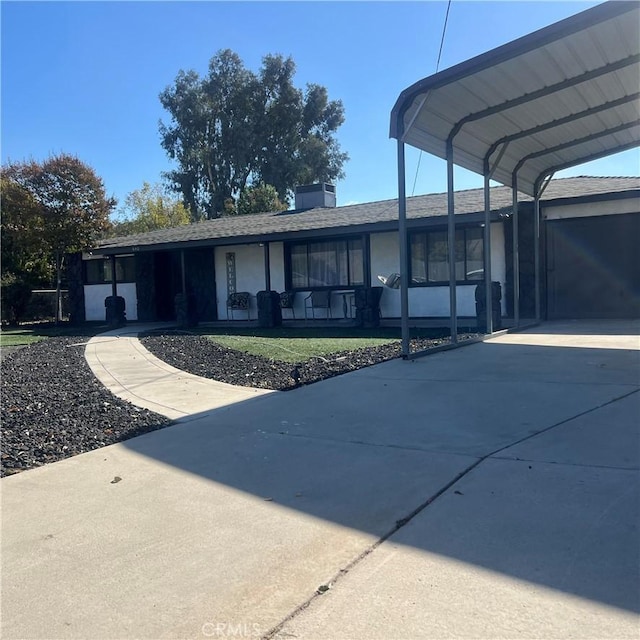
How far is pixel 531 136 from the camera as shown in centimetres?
1155

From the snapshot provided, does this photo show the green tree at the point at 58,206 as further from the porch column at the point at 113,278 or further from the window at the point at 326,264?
the window at the point at 326,264

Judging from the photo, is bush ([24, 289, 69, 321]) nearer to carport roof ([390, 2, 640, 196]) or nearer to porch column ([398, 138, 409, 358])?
carport roof ([390, 2, 640, 196])

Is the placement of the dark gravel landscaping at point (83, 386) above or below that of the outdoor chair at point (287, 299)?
below

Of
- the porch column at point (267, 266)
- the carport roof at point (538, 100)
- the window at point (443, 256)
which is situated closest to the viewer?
the carport roof at point (538, 100)

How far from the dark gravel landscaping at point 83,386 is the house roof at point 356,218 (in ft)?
15.9

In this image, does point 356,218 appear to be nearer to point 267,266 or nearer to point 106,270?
point 267,266

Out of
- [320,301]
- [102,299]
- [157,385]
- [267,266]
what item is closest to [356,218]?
[320,301]

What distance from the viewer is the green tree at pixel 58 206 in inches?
842

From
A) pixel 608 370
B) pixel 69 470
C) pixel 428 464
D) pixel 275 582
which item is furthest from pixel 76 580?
pixel 608 370

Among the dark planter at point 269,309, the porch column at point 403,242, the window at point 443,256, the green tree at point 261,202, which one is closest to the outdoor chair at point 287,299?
the dark planter at point 269,309

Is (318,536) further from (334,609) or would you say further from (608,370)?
(608,370)

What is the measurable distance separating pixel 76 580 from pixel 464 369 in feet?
19.7

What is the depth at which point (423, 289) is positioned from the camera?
1677cm

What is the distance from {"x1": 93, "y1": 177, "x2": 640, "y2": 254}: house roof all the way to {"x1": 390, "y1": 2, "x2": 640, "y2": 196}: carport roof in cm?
250
